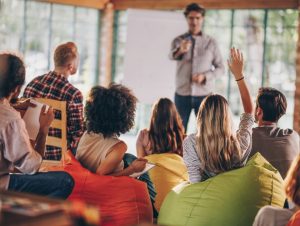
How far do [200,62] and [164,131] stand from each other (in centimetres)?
229

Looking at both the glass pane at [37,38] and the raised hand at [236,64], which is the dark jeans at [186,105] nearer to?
the raised hand at [236,64]

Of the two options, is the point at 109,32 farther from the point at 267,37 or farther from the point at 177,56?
the point at 177,56

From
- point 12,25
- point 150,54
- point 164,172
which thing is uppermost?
point 12,25

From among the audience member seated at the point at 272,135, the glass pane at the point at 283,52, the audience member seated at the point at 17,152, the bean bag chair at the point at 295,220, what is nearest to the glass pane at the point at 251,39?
the glass pane at the point at 283,52

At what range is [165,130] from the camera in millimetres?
4152

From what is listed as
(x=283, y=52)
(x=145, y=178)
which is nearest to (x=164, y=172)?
(x=145, y=178)

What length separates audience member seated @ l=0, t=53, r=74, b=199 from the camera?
2590 millimetres

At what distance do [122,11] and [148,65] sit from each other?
1.74 m

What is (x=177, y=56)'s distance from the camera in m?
6.26

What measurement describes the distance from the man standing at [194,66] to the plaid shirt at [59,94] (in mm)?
2023

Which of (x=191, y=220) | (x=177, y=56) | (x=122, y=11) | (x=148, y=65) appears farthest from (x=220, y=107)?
(x=122, y=11)

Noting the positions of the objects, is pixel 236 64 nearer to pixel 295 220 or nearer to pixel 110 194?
pixel 110 194

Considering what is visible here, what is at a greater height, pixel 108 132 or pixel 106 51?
pixel 106 51

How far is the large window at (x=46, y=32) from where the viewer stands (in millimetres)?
8781
